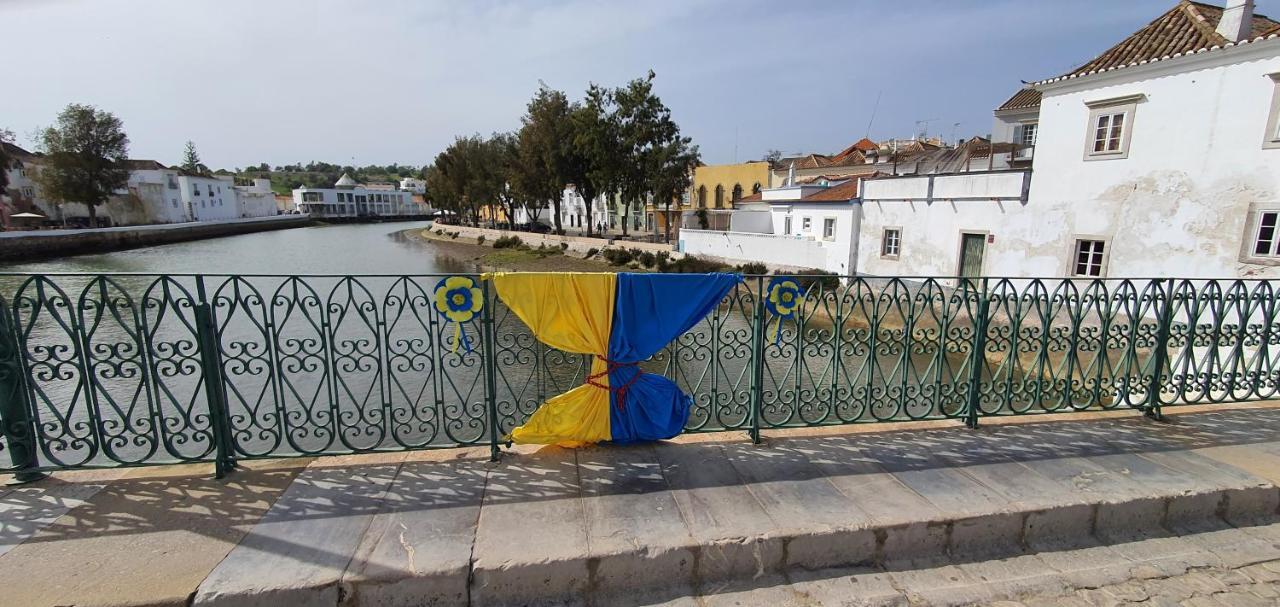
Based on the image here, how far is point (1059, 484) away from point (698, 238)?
78.1 feet

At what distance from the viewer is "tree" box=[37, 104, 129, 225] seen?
3759 cm

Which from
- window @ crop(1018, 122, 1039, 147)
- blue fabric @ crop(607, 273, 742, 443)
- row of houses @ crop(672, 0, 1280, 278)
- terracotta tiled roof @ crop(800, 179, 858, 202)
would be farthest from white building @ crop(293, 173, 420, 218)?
blue fabric @ crop(607, 273, 742, 443)

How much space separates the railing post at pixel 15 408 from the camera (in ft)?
9.53

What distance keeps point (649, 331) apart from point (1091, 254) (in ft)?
51.5

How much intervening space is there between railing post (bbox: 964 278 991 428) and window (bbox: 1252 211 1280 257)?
12359 mm

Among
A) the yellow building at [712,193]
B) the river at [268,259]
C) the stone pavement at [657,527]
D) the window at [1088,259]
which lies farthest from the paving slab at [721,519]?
the yellow building at [712,193]

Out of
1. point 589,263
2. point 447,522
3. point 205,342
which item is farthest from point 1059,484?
point 589,263

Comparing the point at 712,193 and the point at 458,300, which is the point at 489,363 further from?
the point at 712,193

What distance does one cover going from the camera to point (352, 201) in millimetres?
94188

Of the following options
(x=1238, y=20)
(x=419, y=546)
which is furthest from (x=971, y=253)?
(x=419, y=546)

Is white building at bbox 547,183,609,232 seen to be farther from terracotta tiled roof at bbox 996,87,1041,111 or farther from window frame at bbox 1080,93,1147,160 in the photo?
window frame at bbox 1080,93,1147,160

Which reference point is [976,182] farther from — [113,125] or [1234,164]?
[113,125]

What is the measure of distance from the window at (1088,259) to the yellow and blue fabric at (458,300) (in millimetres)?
15969

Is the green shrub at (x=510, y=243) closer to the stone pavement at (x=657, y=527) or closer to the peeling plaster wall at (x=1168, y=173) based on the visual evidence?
the peeling plaster wall at (x=1168, y=173)
